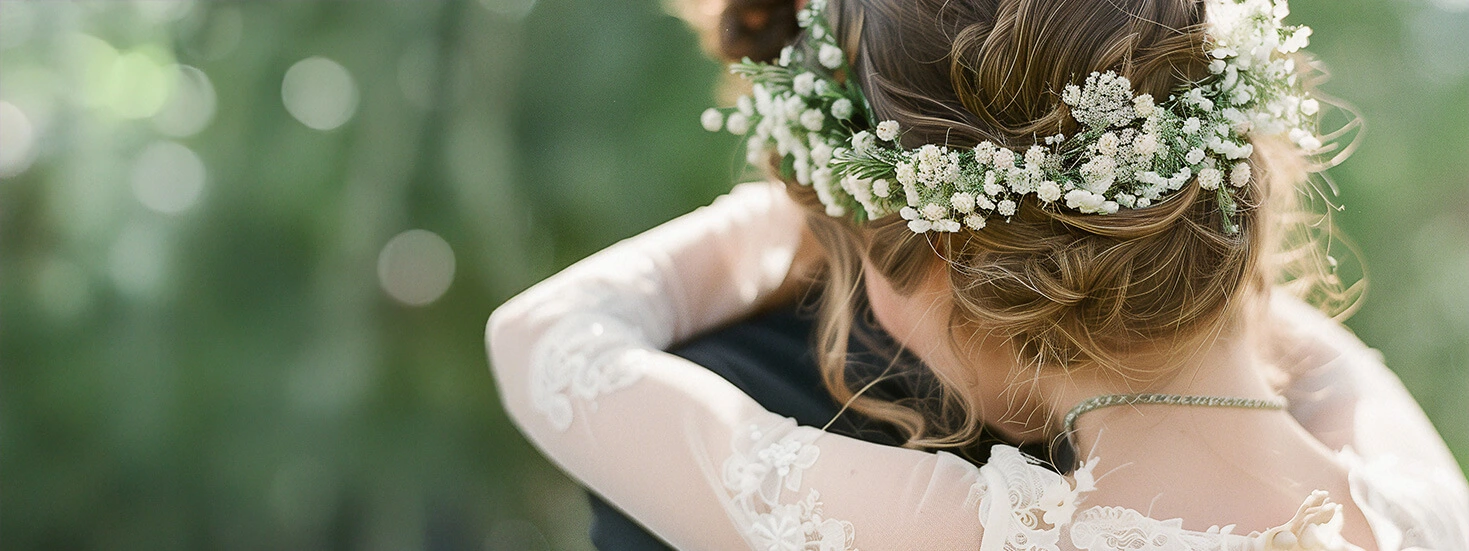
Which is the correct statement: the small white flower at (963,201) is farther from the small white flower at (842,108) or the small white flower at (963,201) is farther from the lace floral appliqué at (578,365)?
the lace floral appliqué at (578,365)

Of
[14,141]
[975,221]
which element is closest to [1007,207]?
[975,221]

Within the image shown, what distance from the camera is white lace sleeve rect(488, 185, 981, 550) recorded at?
2.37 ft

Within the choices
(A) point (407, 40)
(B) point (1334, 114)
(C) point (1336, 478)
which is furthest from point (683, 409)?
(B) point (1334, 114)

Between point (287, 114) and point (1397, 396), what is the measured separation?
1798mm

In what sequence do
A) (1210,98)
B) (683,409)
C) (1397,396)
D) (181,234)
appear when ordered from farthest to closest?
(181,234) < (1397,396) < (683,409) < (1210,98)

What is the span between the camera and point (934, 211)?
2.27 feet

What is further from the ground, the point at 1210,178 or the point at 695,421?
the point at 1210,178

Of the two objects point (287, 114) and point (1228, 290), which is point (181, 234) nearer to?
point (287, 114)

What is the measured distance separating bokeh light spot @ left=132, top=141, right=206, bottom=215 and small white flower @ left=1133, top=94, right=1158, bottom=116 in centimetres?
170

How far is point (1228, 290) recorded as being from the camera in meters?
0.71

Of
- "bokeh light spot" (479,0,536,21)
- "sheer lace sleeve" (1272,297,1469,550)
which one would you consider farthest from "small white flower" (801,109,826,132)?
"bokeh light spot" (479,0,536,21)

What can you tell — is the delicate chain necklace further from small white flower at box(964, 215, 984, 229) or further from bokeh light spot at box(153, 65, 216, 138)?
bokeh light spot at box(153, 65, 216, 138)

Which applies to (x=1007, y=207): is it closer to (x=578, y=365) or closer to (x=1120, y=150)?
(x=1120, y=150)

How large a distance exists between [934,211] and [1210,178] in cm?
20
